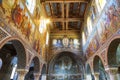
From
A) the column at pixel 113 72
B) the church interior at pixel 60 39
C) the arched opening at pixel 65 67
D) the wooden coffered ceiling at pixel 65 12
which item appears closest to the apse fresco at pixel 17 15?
the church interior at pixel 60 39

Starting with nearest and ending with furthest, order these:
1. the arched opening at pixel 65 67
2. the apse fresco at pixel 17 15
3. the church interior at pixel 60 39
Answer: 1. the apse fresco at pixel 17 15
2. the church interior at pixel 60 39
3. the arched opening at pixel 65 67

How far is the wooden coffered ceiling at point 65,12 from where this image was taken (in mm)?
14172

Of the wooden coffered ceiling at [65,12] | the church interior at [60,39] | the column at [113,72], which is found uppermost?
the wooden coffered ceiling at [65,12]

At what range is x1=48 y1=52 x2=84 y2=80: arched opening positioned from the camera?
1762cm

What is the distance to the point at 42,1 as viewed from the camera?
13.7 m

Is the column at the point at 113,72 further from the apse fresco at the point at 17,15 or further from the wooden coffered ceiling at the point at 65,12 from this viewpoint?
the wooden coffered ceiling at the point at 65,12

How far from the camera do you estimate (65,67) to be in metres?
18.5

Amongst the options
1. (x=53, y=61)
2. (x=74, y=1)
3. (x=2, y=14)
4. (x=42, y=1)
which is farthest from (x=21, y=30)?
(x=53, y=61)

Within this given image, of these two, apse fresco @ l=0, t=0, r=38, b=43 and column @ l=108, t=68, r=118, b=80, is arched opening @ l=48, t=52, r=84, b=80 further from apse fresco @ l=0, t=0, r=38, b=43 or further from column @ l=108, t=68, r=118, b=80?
apse fresco @ l=0, t=0, r=38, b=43

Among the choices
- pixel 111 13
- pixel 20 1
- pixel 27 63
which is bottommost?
pixel 27 63

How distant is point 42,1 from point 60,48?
25.9 ft

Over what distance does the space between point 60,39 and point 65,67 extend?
15.0ft

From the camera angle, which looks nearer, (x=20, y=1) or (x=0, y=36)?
(x=0, y=36)

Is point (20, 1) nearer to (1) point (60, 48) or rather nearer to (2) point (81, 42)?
(1) point (60, 48)
